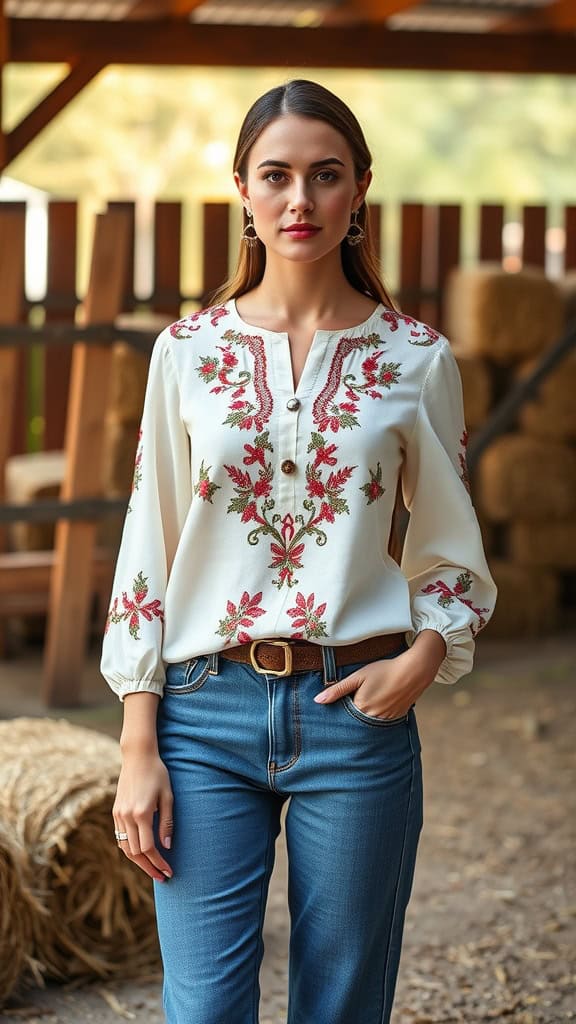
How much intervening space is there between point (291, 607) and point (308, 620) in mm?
31

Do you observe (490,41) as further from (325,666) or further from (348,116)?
(325,666)

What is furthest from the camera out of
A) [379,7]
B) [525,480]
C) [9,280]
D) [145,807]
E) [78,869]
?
[525,480]

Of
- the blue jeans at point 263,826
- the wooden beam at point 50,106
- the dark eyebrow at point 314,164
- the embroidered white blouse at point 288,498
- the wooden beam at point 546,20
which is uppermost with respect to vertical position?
the wooden beam at point 546,20

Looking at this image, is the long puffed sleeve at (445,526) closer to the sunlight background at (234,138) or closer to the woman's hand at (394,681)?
the woman's hand at (394,681)

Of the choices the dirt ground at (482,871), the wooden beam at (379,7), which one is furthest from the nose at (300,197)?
the wooden beam at (379,7)

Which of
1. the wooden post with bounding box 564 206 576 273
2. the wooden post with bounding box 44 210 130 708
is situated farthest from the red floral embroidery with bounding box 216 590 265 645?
the wooden post with bounding box 564 206 576 273

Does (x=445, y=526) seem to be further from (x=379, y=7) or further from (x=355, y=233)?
(x=379, y=7)

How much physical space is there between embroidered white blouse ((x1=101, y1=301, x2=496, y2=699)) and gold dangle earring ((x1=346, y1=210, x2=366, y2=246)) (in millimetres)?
114

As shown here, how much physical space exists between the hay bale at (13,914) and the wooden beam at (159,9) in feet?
11.9

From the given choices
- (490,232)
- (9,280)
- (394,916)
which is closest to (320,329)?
(394,916)

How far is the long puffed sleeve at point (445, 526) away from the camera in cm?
189

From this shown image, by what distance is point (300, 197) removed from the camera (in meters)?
1.83

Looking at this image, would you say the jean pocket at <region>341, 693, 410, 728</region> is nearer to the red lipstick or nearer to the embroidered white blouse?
the embroidered white blouse

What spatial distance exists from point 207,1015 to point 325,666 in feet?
1.56
